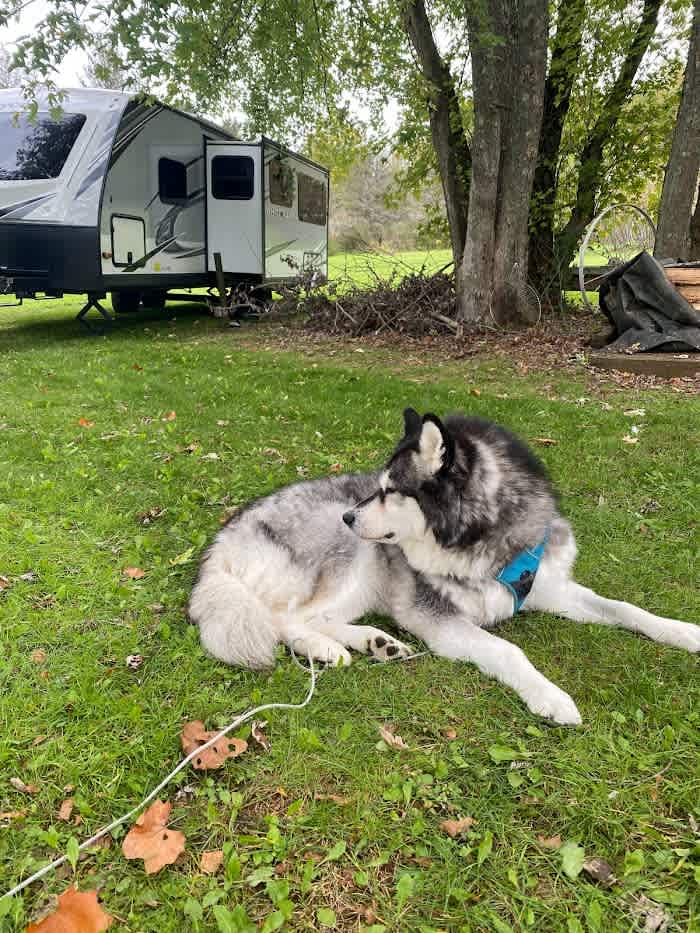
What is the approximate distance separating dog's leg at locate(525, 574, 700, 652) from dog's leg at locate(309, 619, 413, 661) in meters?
0.80

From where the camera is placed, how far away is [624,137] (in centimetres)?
1411

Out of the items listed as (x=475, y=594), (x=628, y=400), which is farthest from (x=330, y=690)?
(x=628, y=400)

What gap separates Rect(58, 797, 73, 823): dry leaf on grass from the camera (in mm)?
2107

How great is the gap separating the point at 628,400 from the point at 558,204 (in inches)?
336

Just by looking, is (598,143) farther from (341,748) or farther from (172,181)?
(341,748)

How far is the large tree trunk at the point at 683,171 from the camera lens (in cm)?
1018

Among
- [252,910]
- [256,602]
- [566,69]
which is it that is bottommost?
[252,910]

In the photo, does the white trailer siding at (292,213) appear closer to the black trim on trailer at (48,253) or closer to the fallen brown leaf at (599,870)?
the black trim on trailer at (48,253)

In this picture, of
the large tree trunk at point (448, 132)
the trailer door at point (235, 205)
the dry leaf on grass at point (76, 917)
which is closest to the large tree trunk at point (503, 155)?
the large tree trunk at point (448, 132)

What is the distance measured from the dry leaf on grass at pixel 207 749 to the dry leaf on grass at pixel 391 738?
0.55m

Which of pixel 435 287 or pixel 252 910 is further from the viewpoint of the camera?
pixel 435 287

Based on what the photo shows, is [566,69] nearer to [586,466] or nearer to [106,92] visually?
[106,92]

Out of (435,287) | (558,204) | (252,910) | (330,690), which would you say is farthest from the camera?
(558,204)

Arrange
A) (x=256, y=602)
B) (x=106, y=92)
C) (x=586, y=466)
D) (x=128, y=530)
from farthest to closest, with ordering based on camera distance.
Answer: (x=106, y=92)
(x=586, y=466)
(x=128, y=530)
(x=256, y=602)
